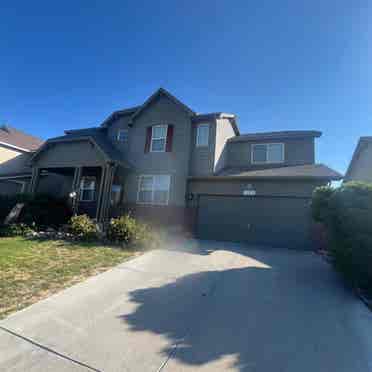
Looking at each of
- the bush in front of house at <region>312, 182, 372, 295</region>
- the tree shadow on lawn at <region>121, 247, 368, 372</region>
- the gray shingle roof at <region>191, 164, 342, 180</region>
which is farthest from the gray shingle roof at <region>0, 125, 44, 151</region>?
the bush in front of house at <region>312, 182, 372, 295</region>

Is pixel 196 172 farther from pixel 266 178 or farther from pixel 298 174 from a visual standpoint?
pixel 298 174

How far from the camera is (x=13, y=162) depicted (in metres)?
16.6

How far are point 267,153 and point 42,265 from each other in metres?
12.8

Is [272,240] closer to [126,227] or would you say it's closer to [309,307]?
[309,307]

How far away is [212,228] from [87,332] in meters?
8.70

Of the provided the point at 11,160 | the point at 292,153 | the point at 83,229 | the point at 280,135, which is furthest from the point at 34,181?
the point at 292,153

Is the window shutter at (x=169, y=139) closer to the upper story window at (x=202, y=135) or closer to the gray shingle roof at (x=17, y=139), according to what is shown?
the upper story window at (x=202, y=135)

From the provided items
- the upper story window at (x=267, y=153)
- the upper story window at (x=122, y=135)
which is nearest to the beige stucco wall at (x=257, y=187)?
the upper story window at (x=267, y=153)

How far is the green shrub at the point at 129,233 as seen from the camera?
8484 millimetres

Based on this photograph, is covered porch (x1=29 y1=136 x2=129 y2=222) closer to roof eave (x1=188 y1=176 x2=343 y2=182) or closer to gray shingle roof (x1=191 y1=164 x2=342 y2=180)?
roof eave (x1=188 y1=176 x2=343 y2=182)

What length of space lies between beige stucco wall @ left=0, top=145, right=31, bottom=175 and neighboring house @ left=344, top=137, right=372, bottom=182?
74.7 feet

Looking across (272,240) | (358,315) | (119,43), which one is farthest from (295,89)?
(358,315)

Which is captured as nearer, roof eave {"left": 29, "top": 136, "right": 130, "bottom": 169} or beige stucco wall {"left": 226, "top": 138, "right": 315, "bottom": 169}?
roof eave {"left": 29, "top": 136, "right": 130, "bottom": 169}

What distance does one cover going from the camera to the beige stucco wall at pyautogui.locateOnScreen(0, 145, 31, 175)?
15.7 metres
